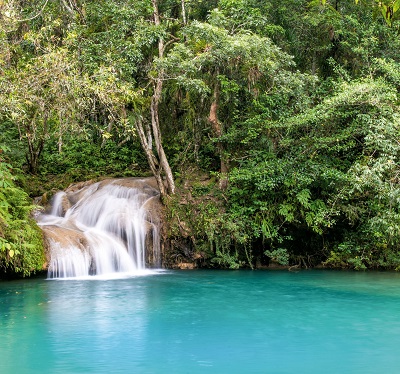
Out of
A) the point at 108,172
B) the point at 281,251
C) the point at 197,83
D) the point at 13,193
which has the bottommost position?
the point at 281,251

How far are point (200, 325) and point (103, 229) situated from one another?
6.87 m

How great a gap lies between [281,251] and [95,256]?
5.31 m

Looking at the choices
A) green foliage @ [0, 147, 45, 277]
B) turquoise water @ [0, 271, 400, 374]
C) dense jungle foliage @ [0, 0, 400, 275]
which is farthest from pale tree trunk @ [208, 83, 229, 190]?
green foliage @ [0, 147, 45, 277]

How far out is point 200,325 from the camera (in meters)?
8.00

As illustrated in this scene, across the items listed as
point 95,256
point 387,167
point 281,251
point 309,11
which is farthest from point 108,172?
point 387,167

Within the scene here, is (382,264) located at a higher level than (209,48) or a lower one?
lower

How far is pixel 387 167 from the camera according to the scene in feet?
40.0

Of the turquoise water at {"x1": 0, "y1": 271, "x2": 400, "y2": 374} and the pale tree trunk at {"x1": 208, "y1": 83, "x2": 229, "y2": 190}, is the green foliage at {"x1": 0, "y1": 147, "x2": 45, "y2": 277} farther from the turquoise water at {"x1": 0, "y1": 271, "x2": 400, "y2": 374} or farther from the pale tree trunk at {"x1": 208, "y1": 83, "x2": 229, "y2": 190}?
the pale tree trunk at {"x1": 208, "y1": 83, "x2": 229, "y2": 190}

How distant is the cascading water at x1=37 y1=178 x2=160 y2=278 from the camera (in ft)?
41.2

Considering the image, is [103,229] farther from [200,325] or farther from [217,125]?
[200,325]

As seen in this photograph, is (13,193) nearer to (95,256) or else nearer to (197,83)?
(95,256)

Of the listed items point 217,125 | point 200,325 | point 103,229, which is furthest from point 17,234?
point 217,125

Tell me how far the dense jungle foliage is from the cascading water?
1.99 ft

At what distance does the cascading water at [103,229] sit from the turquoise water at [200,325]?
1.00 meters
